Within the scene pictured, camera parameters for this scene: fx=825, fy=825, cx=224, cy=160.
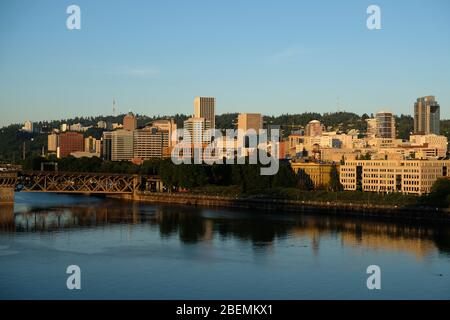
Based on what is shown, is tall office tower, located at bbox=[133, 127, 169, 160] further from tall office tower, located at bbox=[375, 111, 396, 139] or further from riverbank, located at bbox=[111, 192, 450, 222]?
riverbank, located at bbox=[111, 192, 450, 222]

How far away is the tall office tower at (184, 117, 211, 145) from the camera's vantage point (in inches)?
3408

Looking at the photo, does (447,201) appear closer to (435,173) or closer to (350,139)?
(435,173)

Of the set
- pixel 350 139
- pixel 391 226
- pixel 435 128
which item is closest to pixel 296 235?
pixel 391 226

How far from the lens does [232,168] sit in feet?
139

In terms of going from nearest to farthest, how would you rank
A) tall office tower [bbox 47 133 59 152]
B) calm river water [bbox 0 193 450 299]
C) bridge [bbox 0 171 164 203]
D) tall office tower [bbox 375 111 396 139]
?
calm river water [bbox 0 193 450 299] < bridge [bbox 0 171 164 203] < tall office tower [bbox 375 111 396 139] < tall office tower [bbox 47 133 59 152]

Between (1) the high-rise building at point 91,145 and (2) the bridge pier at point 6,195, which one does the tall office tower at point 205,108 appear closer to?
(1) the high-rise building at point 91,145

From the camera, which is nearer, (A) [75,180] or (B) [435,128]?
(A) [75,180]

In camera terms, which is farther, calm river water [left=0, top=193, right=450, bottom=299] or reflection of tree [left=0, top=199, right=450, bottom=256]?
reflection of tree [left=0, top=199, right=450, bottom=256]

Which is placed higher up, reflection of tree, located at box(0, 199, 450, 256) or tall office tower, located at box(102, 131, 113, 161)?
tall office tower, located at box(102, 131, 113, 161)

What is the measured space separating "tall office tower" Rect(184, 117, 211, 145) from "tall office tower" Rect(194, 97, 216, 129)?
292 centimetres

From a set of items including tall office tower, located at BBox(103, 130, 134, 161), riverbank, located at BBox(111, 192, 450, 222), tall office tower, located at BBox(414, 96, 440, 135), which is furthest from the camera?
tall office tower, located at BBox(103, 130, 134, 161)

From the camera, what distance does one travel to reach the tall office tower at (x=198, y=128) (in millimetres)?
86562

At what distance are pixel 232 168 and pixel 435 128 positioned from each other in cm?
4851

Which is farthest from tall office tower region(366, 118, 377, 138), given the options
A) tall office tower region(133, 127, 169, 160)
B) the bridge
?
the bridge
